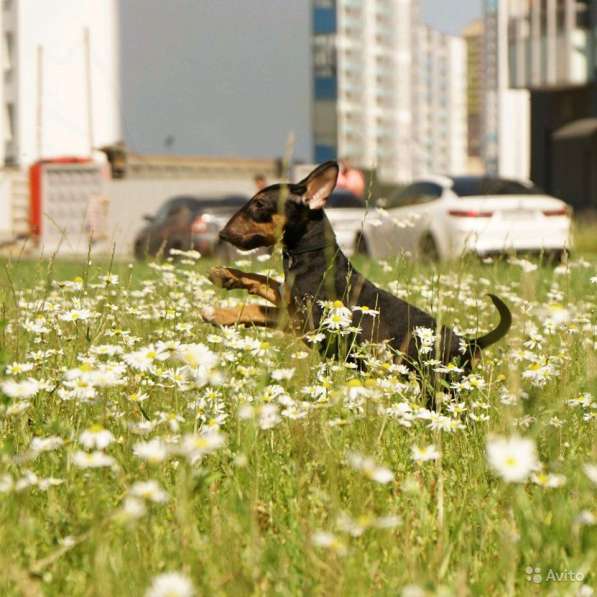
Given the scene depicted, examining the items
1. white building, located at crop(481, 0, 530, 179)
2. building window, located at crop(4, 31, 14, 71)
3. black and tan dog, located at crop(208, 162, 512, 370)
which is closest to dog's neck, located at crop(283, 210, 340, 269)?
black and tan dog, located at crop(208, 162, 512, 370)

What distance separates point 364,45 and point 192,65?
50973 millimetres

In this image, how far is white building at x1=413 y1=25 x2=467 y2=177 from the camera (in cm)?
12694

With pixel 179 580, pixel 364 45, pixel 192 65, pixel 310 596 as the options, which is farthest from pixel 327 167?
pixel 364 45

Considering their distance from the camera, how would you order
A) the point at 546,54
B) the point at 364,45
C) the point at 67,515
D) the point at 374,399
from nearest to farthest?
the point at 67,515 < the point at 374,399 < the point at 546,54 < the point at 364,45

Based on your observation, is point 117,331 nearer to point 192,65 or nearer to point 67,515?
point 67,515

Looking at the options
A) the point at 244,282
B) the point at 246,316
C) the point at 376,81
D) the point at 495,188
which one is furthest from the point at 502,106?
the point at 246,316

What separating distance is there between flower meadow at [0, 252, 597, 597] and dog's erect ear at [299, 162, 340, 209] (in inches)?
40.4

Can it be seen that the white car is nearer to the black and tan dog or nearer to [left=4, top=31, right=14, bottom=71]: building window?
the black and tan dog

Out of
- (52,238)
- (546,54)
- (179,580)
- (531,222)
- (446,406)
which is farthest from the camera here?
(546,54)

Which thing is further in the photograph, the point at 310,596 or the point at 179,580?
the point at 310,596

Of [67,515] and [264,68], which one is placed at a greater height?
[264,68]

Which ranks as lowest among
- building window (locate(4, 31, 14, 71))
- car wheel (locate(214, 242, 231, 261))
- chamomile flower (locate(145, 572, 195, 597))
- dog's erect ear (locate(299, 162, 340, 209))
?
car wheel (locate(214, 242, 231, 261))

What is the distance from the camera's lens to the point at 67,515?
3145mm

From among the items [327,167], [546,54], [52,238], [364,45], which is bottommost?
[52,238]
